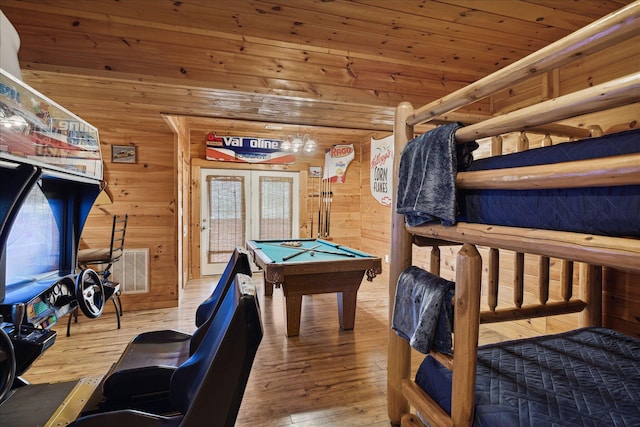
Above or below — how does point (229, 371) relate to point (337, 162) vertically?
below

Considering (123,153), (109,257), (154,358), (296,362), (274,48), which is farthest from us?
(123,153)

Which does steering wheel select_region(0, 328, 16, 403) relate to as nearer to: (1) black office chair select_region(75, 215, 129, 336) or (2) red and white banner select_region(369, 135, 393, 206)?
(1) black office chair select_region(75, 215, 129, 336)

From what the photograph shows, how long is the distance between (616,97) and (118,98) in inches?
122

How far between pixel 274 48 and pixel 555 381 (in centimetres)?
267

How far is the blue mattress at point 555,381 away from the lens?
1.12 m

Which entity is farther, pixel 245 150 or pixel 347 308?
pixel 245 150

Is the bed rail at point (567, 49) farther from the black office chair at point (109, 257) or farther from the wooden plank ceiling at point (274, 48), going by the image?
the black office chair at point (109, 257)

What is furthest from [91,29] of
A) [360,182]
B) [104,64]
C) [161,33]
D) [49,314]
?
[360,182]

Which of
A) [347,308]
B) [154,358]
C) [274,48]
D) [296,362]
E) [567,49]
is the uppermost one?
[274,48]

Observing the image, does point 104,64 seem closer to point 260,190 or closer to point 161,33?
point 161,33

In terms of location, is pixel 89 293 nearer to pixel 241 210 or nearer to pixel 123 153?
pixel 123 153

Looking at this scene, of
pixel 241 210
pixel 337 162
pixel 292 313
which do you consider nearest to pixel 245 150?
pixel 241 210

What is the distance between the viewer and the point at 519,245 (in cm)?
103

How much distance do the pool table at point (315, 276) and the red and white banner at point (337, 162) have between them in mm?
2822
